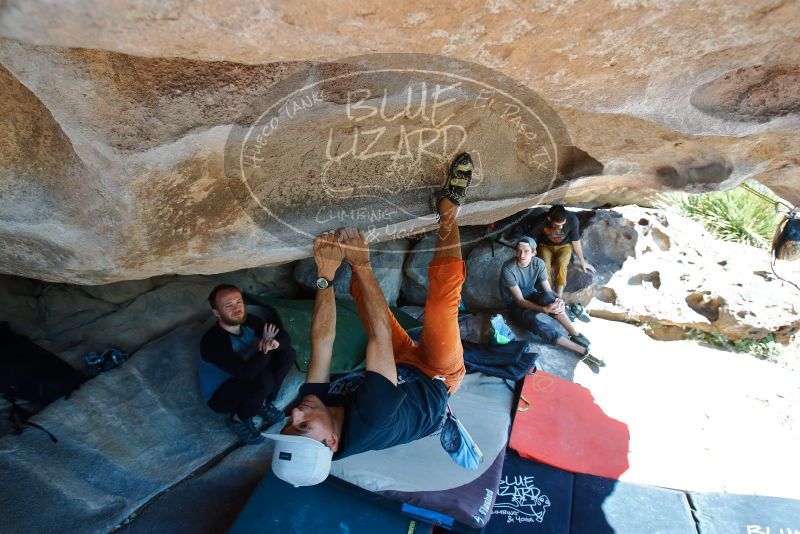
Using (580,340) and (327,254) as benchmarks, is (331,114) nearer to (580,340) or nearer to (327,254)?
(327,254)

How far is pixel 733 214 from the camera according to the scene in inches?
287

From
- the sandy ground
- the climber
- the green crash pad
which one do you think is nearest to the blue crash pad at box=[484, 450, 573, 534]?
the sandy ground

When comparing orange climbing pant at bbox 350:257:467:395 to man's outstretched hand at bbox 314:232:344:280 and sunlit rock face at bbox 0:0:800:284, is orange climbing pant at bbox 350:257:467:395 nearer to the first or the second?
man's outstretched hand at bbox 314:232:344:280

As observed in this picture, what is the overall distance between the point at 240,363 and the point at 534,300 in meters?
2.47

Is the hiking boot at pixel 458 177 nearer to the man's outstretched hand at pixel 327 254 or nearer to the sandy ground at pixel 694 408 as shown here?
the man's outstretched hand at pixel 327 254

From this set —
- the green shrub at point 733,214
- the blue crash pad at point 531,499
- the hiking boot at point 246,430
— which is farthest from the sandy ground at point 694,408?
the green shrub at point 733,214

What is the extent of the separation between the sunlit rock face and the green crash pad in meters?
0.85

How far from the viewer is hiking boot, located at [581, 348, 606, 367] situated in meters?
3.94

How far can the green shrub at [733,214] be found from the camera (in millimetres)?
7086

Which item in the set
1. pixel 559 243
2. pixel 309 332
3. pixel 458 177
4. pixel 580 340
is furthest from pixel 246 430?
pixel 559 243

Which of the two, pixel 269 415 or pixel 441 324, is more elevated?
pixel 441 324

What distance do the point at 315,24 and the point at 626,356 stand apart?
12.8ft

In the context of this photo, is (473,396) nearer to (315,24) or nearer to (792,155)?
(792,155)

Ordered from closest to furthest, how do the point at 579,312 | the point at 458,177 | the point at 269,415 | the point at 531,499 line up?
the point at 458,177
the point at 531,499
the point at 269,415
the point at 579,312
